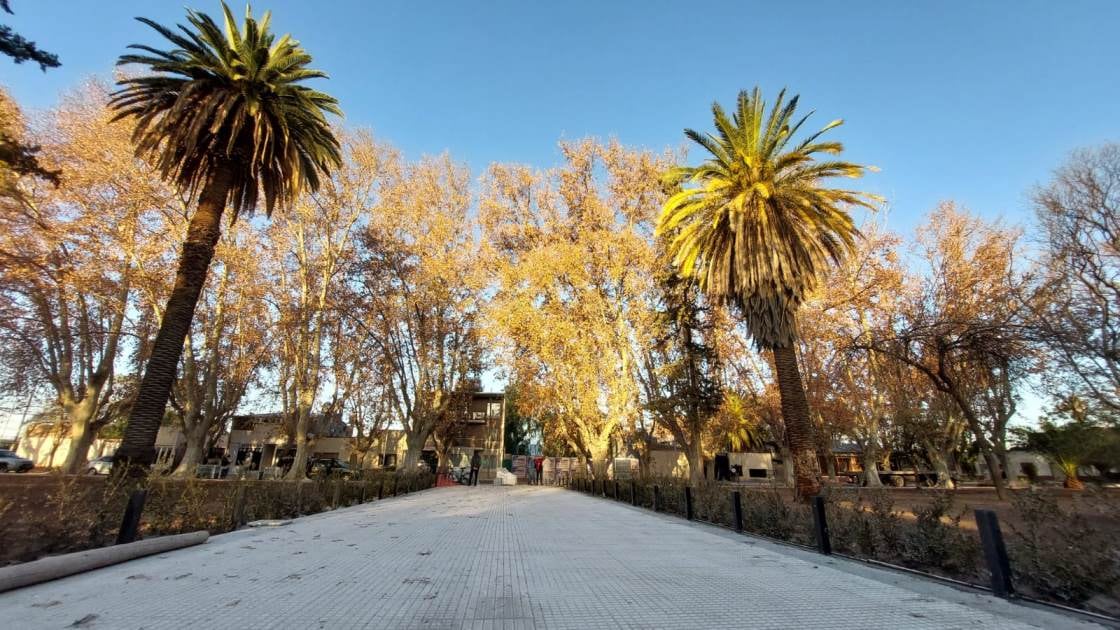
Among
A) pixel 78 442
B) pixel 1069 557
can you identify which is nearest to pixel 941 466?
pixel 1069 557

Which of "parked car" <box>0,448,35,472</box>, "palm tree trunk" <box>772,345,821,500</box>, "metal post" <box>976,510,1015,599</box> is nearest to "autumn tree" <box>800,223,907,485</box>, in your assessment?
"palm tree trunk" <box>772,345,821,500</box>

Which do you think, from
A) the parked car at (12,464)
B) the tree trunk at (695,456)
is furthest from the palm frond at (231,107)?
the parked car at (12,464)

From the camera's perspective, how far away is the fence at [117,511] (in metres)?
5.62

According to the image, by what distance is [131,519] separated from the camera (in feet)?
21.1

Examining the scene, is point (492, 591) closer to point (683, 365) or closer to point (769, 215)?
point (769, 215)

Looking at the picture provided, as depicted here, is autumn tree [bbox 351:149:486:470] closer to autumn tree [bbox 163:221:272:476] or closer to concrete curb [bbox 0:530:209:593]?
autumn tree [bbox 163:221:272:476]

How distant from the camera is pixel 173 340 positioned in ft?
32.4

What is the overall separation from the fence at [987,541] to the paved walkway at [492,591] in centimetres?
57

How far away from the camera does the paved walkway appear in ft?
12.0

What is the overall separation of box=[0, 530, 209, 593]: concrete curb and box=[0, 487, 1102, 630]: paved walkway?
12 centimetres

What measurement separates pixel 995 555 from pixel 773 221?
10752 mm

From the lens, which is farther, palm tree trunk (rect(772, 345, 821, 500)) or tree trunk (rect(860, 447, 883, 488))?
tree trunk (rect(860, 447, 883, 488))

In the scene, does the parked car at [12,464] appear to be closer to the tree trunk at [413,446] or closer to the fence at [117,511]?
the tree trunk at [413,446]

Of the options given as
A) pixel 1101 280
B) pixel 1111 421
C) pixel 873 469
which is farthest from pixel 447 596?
pixel 873 469
